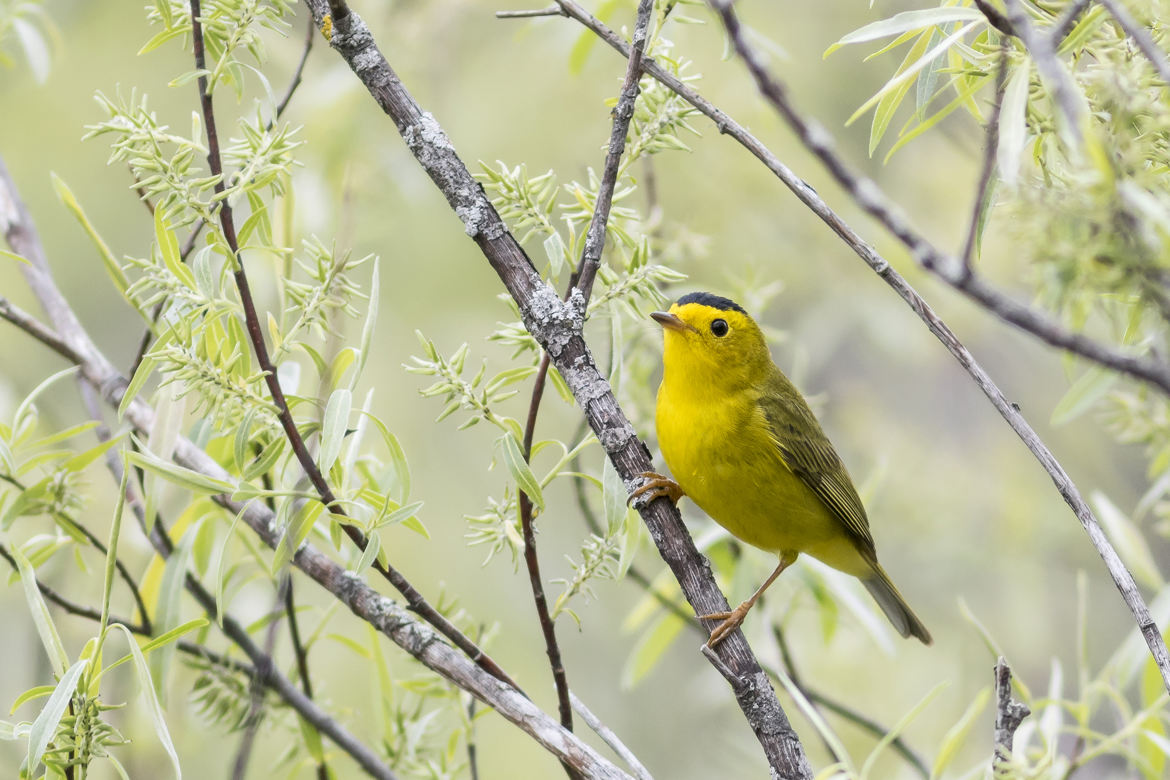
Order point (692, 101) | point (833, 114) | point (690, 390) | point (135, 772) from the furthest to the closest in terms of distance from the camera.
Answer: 1. point (833, 114)
2. point (690, 390)
3. point (135, 772)
4. point (692, 101)

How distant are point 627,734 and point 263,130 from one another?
5.54 m

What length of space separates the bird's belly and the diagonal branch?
1.22 m

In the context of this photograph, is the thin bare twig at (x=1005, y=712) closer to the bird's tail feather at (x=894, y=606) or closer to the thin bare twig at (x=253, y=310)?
the thin bare twig at (x=253, y=310)

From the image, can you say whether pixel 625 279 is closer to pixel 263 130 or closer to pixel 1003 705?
pixel 263 130

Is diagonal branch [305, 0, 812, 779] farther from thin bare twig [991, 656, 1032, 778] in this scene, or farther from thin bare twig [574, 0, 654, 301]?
thin bare twig [991, 656, 1032, 778]

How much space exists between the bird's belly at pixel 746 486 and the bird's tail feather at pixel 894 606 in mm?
477

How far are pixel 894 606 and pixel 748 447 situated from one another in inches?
43.7

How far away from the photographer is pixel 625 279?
6.50 ft

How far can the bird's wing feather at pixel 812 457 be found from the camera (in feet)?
11.8

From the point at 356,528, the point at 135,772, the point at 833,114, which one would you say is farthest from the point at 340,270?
the point at 833,114

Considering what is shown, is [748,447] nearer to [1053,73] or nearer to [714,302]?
[714,302]

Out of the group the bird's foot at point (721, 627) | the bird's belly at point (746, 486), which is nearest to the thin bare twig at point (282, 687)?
the bird's foot at point (721, 627)

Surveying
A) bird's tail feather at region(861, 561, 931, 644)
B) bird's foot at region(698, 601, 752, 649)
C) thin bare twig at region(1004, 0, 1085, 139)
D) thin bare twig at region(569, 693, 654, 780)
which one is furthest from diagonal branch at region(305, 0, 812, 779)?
bird's tail feather at region(861, 561, 931, 644)

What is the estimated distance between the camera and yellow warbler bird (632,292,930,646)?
323 cm
